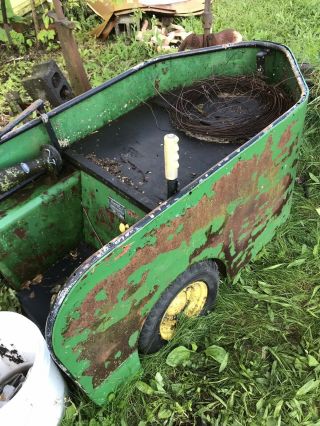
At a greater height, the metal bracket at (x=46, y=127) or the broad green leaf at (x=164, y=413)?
the metal bracket at (x=46, y=127)

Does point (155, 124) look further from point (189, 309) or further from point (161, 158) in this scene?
point (189, 309)

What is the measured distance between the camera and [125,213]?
2.39m

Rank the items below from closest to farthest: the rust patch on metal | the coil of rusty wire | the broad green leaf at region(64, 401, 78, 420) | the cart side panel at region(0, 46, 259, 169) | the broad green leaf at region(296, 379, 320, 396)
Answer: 1. the broad green leaf at region(64, 401, 78, 420)
2. the broad green leaf at region(296, 379, 320, 396)
3. the rust patch on metal
4. the cart side panel at region(0, 46, 259, 169)
5. the coil of rusty wire

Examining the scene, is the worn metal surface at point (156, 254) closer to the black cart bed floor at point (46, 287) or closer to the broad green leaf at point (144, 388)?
the broad green leaf at point (144, 388)

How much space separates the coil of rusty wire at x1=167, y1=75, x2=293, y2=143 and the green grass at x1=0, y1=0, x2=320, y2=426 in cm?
→ 91

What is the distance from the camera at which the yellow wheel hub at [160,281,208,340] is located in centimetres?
248

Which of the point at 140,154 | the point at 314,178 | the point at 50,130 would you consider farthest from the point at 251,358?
the point at 50,130

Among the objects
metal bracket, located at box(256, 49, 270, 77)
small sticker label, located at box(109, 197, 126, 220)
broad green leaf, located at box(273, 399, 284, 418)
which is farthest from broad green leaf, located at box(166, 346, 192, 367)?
metal bracket, located at box(256, 49, 270, 77)

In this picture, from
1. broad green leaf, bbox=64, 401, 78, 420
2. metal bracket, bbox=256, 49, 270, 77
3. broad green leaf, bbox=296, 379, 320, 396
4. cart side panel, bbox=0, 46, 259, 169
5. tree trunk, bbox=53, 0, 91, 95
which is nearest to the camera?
broad green leaf, bbox=64, 401, 78, 420

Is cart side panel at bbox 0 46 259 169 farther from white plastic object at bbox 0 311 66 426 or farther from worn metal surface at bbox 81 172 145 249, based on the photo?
white plastic object at bbox 0 311 66 426

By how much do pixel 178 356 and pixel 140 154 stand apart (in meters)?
1.31

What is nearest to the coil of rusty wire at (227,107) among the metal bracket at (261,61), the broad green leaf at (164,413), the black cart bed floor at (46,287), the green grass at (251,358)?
the metal bracket at (261,61)

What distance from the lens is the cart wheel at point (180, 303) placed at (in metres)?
2.24

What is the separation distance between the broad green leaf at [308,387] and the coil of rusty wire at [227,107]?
155 centimetres
